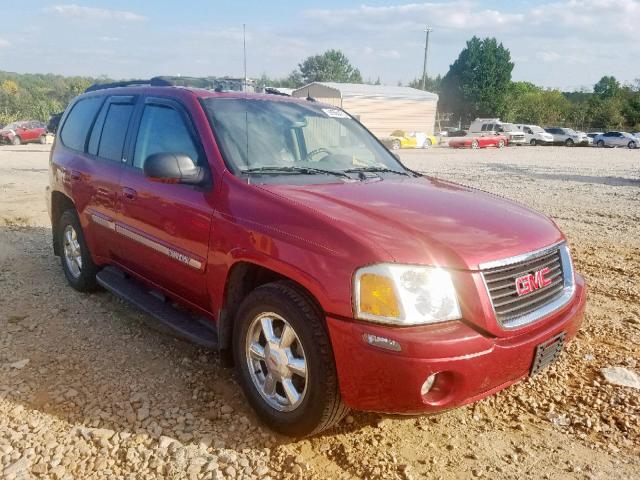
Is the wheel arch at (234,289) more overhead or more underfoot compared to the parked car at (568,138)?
more overhead

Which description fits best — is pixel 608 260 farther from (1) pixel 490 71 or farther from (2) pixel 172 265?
(1) pixel 490 71

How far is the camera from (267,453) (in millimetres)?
2734

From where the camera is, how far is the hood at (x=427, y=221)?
2441mm

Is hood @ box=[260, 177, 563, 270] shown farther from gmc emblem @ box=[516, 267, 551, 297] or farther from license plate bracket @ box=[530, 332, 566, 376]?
license plate bracket @ box=[530, 332, 566, 376]

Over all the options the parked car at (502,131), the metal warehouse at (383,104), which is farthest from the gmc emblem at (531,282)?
the metal warehouse at (383,104)

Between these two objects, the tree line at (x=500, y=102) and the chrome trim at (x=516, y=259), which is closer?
the chrome trim at (x=516, y=259)

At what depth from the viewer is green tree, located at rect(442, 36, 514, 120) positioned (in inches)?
2712

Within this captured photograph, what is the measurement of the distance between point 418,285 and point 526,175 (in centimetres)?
1504

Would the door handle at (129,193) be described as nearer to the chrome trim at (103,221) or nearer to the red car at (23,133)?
the chrome trim at (103,221)

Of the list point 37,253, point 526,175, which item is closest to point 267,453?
point 37,253

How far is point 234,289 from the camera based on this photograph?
3.05 m

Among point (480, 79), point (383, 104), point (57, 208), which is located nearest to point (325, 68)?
point (480, 79)

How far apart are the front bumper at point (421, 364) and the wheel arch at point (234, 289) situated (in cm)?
69

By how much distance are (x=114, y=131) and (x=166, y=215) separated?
4.26ft
